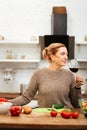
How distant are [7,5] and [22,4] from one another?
0.27 m

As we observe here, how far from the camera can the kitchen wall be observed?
5.48 m

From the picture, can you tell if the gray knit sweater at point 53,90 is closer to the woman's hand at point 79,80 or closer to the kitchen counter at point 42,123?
the woman's hand at point 79,80

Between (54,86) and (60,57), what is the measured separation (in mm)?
300

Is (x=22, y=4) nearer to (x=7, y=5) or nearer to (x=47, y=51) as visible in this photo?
(x=7, y=5)

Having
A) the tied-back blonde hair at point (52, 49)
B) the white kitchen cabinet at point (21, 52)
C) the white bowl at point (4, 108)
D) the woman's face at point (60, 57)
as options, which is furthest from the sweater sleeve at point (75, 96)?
the white kitchen cabinet at point (21, 52)

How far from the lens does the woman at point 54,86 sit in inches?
116

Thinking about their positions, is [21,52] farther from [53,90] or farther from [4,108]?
[4,108]

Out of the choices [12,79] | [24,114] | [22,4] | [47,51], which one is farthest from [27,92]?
[22,4]

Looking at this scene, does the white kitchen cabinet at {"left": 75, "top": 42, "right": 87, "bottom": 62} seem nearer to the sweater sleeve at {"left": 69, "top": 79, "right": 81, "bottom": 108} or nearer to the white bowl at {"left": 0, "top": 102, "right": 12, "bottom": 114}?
the sweater sleeve at {"left": 69, "top": 79, "right": 81, "bottom": 108}

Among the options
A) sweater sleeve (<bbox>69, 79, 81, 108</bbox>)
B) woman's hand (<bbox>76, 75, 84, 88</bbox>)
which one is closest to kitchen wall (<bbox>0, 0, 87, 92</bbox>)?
sweater sleeve (<bbox>69, 79, 81, 108</bbox>)

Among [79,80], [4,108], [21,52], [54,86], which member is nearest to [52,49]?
[54,86]

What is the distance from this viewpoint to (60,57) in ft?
9.98

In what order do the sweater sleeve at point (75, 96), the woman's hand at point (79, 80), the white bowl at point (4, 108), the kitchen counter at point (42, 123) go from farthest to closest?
the sweater sleeve at point (75, 96), the woman's hand at point (79, 80), the white bowl at point (4, 108), the kitchen counter at point (42, 123)

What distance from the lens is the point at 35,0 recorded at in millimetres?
5492
